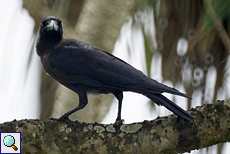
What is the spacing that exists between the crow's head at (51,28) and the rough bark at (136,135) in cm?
110

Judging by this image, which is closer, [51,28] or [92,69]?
[92,69]

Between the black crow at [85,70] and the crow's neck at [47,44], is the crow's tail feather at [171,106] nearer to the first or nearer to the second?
the black crow at [85,70]

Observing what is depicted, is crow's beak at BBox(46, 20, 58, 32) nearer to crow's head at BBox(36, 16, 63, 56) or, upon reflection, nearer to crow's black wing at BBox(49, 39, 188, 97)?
crow's head at BBox(36, 16, 63, 56)

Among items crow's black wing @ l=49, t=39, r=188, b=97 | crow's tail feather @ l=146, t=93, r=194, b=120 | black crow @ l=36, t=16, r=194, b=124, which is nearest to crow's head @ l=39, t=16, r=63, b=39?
black crow @ l=36, t=16, r=194, b=124

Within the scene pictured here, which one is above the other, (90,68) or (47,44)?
(47,44)

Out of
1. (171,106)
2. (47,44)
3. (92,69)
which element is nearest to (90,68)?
(92,69)

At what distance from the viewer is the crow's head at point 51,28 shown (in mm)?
3994

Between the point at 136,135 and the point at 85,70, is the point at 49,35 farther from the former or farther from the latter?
the point at 136,135

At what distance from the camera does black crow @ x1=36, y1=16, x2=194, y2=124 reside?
11.5ft

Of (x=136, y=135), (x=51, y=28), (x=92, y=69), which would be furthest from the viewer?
(x=51, y=28)

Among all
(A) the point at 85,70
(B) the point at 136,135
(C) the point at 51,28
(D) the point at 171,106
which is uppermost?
(C) the point at 51,28

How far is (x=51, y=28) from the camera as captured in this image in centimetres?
399

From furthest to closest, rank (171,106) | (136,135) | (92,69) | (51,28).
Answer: (51,28) → (92,69) → (171,106) → (136,135)

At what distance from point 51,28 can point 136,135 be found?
1.40m
